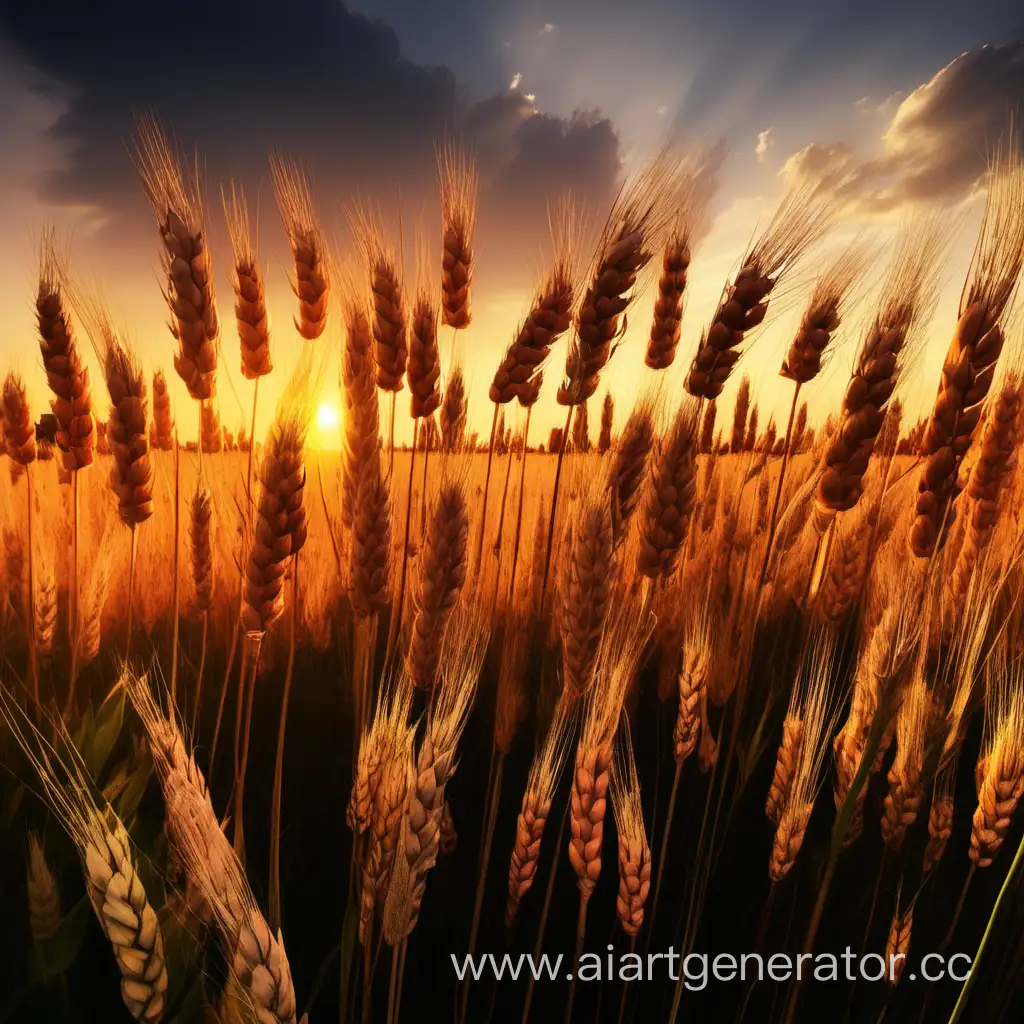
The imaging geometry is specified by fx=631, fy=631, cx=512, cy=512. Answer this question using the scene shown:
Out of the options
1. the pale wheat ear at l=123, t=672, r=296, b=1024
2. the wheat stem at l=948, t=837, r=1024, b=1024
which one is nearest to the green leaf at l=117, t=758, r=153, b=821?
the pale wheat ear at l=123, t=672, r=296, b=1024

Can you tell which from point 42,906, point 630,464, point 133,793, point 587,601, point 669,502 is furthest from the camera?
point 630,464

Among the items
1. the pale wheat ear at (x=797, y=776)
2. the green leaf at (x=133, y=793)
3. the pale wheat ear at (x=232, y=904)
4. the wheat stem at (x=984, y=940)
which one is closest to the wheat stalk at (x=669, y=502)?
the pale wheat ear at (x=797, y=776)

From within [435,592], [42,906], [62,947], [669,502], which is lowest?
[62,947]

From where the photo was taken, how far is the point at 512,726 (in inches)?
59.5

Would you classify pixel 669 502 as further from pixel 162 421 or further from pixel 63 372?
pixel 162 421

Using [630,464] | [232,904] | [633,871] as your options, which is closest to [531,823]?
[633,871]

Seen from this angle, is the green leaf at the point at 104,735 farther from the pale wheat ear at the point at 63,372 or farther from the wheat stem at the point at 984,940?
the wheat stem at the point at 984,940

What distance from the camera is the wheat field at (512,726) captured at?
44.6 inches

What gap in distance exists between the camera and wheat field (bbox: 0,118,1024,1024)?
1.13 m

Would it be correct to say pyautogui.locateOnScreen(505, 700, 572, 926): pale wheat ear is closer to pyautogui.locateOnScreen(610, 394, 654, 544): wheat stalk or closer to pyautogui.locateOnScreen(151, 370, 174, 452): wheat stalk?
pyautogui.locateOnScreen(610, 394, 654, 544): wheat stalk

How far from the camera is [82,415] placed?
192 cm

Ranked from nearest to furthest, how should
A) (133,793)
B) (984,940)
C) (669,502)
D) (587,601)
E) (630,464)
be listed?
(984,940) → (587,601) → (133,793) → (669,502) → (630,464)

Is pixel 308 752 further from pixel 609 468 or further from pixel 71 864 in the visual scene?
pixel 609 468

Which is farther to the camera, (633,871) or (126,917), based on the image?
(633,871)
